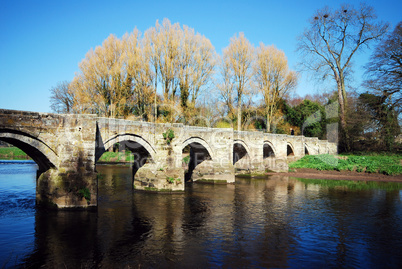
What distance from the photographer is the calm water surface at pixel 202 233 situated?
25.0 feet

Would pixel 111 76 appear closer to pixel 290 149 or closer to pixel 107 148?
pixel 107 148

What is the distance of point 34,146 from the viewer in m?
10.9

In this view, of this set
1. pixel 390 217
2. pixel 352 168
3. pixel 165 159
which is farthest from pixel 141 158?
pixel 352 168

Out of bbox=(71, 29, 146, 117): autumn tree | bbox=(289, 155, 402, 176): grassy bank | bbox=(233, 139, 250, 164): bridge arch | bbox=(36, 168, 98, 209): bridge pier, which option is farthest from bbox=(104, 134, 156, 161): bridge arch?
bbox=(289, 155, 402, 176): grassy bank

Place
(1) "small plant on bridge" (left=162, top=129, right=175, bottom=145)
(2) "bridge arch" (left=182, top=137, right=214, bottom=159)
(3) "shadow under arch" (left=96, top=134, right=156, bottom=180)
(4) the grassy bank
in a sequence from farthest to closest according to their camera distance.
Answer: (4) the grassy bank, (2) "bridge arch" (left=182, top=137, right=214, bottom=159), (1) "small plant on bridge" (left=162, top=129, right=175, bottom=145), (3) "shadow under arch" (left=96, top=134, right=156, bottom=180)

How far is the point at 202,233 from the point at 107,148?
6.62 metres

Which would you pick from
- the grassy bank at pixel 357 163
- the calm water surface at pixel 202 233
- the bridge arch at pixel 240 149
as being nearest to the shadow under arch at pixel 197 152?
the bridge arch at pixel 240 149

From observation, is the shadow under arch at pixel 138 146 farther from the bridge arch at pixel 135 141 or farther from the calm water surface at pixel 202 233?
the calm water surface at pixel 202 233

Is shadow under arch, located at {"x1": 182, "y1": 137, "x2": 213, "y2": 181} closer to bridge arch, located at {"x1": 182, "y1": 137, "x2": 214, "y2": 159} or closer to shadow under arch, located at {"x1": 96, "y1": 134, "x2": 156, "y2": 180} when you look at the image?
bridge arch, located at {"x1": 182, "y1": 137, "x2": 214, "y2": 159}

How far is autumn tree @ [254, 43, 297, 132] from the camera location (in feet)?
111

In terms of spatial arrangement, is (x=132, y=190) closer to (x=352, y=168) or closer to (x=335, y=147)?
(x=352, y=168)

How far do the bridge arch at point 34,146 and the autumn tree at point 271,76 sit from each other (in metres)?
27.1

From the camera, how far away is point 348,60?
29656mm

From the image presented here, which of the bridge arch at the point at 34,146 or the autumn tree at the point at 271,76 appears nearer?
the bridge arch at the point at 34,146
